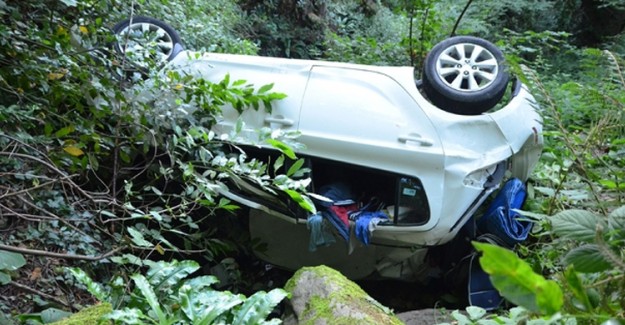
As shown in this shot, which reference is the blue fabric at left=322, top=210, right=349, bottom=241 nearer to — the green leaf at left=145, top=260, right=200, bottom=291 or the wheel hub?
the wheel hub

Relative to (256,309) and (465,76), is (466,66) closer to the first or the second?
(465,76)

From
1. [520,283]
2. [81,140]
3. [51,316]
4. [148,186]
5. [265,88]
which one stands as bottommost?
[51,316]

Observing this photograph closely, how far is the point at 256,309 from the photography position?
2615 millimetres

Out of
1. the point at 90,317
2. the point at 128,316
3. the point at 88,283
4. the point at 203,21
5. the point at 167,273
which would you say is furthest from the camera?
the point at 203,21

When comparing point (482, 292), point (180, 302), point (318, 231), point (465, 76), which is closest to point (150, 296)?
point (180, 302)

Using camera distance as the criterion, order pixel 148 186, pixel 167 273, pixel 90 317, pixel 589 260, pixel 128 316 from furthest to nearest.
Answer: pixel 148 186, pixel 167 273, pixel 90 317, pixel 128 316, pixel 589 260

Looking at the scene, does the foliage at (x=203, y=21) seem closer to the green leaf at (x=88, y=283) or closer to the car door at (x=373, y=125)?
the car door at (x=373, y=125)

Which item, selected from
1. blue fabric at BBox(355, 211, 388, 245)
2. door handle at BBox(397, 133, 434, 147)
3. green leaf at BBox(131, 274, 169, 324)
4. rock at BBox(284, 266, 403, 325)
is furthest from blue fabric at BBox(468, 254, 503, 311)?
green leaf at BBox(131, 274, 169, 324)

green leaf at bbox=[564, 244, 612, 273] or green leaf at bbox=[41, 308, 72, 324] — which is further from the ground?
green leaf at bbox=[564, 244, 612, 273]

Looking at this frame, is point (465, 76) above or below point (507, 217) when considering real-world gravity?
above

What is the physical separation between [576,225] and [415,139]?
9.78 ft

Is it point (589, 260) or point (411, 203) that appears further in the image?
point (411, 203)

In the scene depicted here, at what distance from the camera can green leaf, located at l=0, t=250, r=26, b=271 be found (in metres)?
2.62

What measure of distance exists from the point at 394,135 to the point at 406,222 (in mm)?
750
